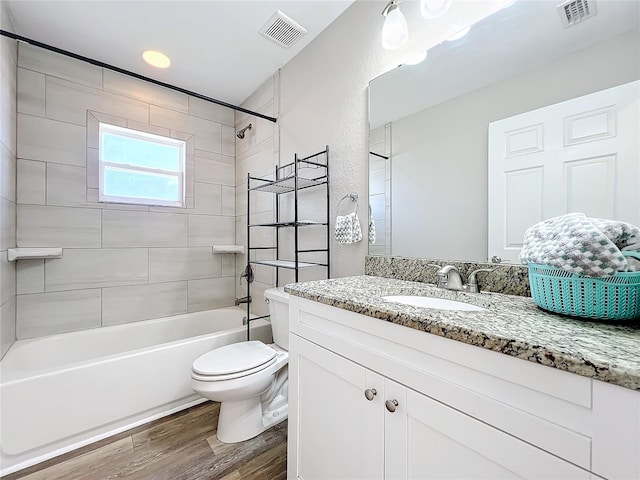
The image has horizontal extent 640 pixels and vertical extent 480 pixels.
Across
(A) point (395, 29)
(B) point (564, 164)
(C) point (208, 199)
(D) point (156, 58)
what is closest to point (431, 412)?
(B) point (564, 164)

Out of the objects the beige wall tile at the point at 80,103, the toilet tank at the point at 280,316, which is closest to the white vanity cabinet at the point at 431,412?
the toilet tank at the point at 280,316

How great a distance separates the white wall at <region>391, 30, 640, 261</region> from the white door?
0.14 ft

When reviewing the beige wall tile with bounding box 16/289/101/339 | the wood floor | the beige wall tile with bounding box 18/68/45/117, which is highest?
the beige wall tile with bounding box 18/68/45/117

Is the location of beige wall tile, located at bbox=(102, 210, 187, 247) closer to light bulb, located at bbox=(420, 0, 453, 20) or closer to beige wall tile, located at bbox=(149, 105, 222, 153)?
beige wall tile, located at bbox=(149, 105, 222, 153)

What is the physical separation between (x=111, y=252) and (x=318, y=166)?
5.92 feet

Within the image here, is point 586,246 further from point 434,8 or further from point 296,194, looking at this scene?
point 296,194

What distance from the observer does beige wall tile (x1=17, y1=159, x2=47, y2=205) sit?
73.8 inches

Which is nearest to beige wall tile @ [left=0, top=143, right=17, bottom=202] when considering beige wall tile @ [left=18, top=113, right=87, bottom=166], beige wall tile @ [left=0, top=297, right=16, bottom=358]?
beige wall tile @ [left=18, top=113, right=87, bottom=166]

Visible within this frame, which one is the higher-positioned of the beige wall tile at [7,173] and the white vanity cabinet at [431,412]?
→ the beige wall tile at [7,173]

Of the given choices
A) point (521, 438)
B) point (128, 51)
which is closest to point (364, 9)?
point (128, 51)

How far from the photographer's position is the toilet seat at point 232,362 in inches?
56.4

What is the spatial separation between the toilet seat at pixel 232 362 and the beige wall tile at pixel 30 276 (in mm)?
1394

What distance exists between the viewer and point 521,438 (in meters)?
0.55

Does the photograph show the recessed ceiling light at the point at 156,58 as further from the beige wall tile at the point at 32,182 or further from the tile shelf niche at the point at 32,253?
the tile shelf niche at the point at 32,253
